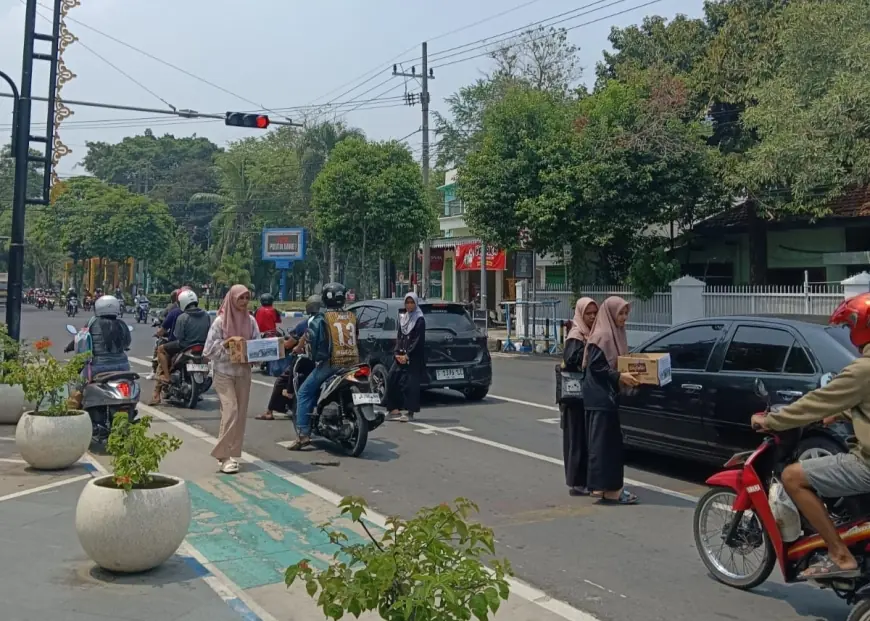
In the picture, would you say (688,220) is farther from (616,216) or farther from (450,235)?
(450,235)

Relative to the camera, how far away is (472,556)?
321cm

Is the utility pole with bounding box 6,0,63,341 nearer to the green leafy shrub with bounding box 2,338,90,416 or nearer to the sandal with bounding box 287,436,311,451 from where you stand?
the green leafy shrub with bounding box 2,338,90,416

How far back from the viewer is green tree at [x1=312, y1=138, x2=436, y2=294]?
36.4 m

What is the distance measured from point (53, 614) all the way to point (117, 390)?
5.07 m

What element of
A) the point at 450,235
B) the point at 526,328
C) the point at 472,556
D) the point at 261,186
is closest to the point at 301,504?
the point at 472,556

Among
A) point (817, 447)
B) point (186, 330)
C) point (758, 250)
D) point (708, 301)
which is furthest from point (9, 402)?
point (758, 250)

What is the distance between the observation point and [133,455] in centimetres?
573

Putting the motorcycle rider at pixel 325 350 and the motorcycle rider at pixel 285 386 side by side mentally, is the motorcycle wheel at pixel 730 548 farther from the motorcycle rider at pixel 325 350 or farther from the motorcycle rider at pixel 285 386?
the motorcycle rider at pixel 285 386

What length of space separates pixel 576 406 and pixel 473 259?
3302 centimetres

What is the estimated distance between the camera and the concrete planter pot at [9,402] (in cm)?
1133

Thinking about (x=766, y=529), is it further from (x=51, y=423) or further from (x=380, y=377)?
(x=380, y=377)

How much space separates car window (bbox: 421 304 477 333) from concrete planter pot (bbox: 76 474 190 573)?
8.60 m

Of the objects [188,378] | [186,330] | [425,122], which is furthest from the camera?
[425,122]

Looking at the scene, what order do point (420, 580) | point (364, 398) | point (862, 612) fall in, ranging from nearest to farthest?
point (420, 580) < point (862, 612) < point (364, 398)
